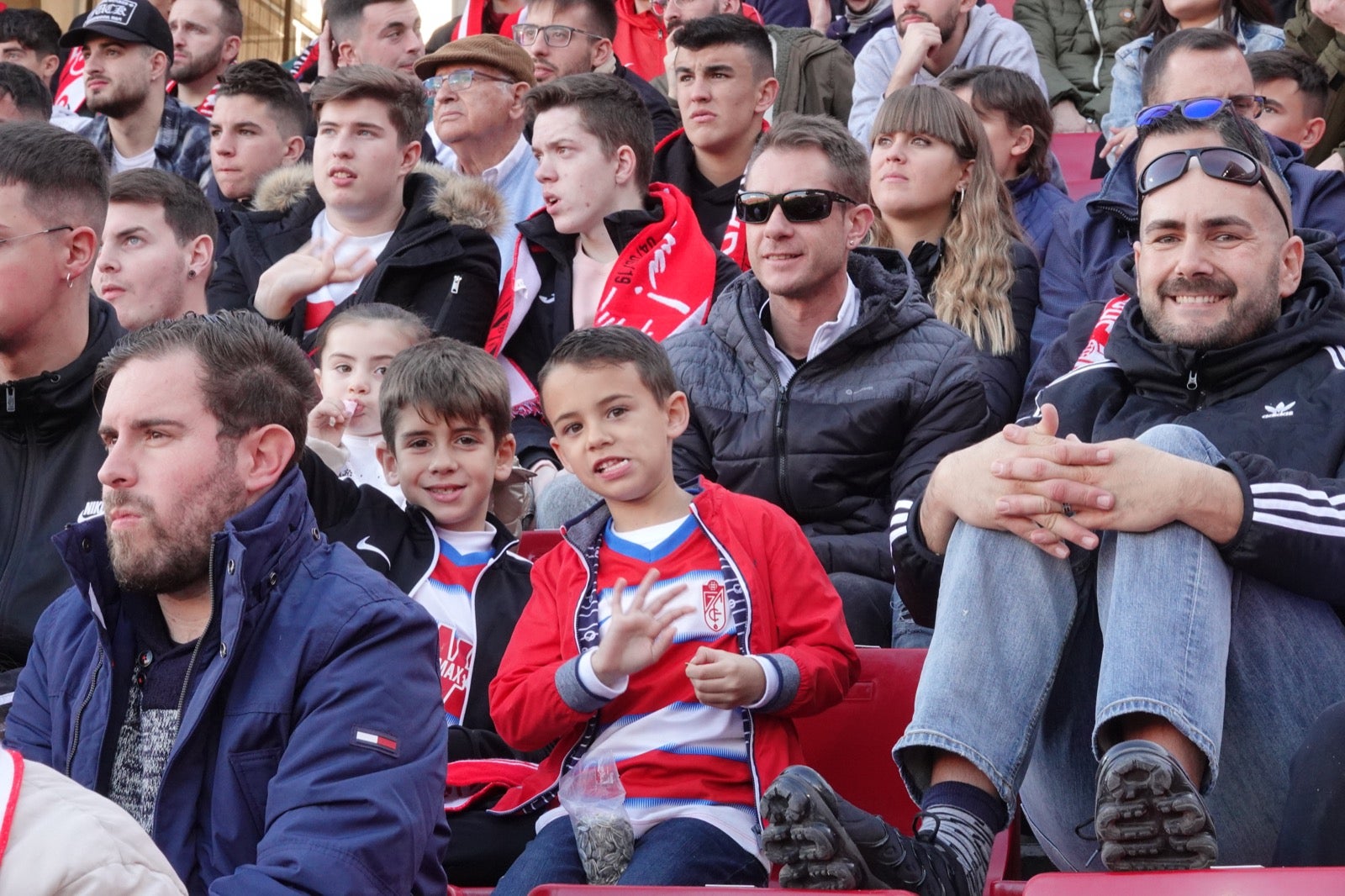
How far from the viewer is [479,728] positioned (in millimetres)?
3309

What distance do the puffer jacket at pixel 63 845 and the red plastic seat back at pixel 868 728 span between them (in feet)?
6.30

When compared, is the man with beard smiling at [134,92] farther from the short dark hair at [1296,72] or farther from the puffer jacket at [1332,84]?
the puffer jacket at [1332,84]

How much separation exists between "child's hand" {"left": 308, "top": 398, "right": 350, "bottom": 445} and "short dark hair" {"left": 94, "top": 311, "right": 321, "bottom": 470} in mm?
1427

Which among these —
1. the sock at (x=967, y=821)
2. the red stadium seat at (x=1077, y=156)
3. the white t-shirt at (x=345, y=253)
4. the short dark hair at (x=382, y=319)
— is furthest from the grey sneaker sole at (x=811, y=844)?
the red stadium seat at (x=1077, y=156)

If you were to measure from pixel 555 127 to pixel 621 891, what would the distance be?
3.73m

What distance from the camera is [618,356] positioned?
3.17 metres

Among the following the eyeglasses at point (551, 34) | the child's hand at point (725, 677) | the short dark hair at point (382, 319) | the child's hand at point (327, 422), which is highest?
the eyeglasses at point (551, 34)

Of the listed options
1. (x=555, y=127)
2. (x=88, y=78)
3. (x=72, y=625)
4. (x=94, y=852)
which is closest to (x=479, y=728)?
(x=72, y=625)

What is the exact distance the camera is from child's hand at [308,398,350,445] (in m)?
4.11

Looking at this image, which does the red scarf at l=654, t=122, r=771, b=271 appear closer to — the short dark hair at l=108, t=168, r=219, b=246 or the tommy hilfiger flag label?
the short dark hair at l=108, t=168, r=219, b=246

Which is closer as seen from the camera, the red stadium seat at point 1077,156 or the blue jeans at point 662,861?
the blue jeans at point 662,861

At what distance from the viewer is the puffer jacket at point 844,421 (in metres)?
3.85

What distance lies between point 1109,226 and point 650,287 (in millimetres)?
1448

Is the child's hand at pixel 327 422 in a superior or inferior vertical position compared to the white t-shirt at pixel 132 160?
inferior
